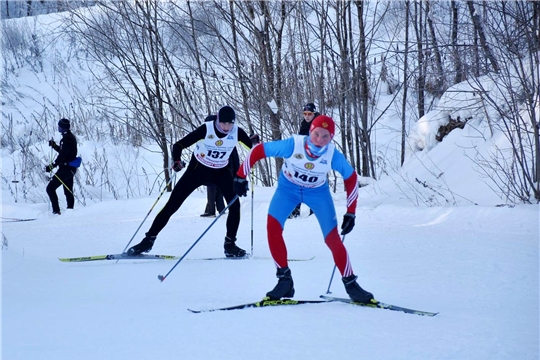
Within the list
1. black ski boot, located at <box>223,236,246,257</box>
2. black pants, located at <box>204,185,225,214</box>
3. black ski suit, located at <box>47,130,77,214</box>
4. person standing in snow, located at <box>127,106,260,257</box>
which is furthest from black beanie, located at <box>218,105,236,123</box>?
black ski suit, located at <box>47,130,77,214</box>

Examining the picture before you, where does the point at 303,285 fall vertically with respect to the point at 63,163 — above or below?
below

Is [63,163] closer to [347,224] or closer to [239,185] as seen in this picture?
[239,185]

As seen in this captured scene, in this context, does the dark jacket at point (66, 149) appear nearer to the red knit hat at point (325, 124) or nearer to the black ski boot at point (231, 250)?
the black ski boot at point (231, 250)

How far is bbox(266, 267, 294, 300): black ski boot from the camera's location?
4250 millimetres

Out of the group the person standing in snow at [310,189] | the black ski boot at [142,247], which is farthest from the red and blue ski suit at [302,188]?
the black ski boot at [142,247]

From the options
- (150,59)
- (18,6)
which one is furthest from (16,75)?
(150,59)

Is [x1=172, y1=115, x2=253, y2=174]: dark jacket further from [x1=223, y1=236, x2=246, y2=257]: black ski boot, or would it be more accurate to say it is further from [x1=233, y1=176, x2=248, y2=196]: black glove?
[x1=233, y1=176, x2=248, y2=196]: black glove

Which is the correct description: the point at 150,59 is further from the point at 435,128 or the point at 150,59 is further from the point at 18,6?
the point at 18,6

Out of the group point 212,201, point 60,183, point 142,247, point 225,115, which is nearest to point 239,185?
point 225,115

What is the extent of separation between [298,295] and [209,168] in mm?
2342

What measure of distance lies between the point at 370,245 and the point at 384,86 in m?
14.1

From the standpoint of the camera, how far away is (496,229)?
7.04 metres

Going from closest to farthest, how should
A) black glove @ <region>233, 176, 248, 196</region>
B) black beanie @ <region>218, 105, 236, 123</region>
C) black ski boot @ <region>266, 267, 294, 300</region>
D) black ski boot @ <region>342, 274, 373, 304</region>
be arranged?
black ski boot @ <region>342, 274, 373, 304</region> < black ski boot @ <region>266, 267, 294, 300</region> < black glove @ <region>233, 176, 248, 196</region> < black beanie @ <region>218, 105, 236, 123</region>

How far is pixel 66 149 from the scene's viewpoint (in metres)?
11.0
